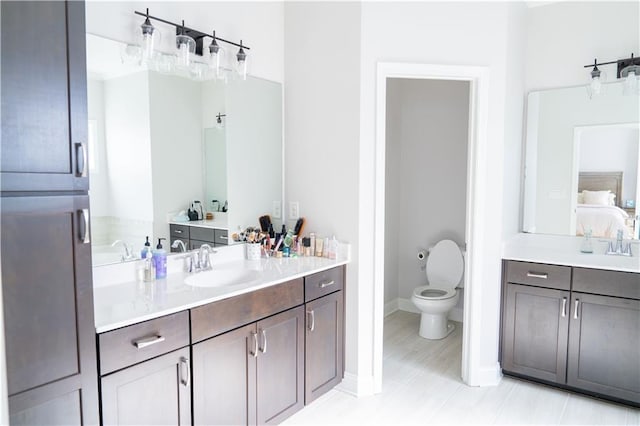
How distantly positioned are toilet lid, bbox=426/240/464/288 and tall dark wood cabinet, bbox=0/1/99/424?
307cm

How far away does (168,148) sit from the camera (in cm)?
232

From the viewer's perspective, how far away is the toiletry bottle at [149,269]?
82.0 inches

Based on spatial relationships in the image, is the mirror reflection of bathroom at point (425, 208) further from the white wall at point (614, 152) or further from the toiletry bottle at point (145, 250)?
the toiletry bottle at point (145, 250)

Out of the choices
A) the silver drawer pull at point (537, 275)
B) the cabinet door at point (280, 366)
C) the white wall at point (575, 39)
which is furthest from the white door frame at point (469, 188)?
the white wall at point (575, 39)

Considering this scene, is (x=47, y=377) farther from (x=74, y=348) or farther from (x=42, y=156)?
(x=42, y=156)

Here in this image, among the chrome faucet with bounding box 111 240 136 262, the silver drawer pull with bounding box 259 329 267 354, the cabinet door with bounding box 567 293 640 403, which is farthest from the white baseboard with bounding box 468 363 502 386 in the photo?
the chrome faucet with bounding box 111 240 136 262

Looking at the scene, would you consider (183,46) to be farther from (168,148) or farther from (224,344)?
(224,344)

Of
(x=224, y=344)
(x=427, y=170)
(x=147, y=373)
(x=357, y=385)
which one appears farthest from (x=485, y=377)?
(x=147, y=373)

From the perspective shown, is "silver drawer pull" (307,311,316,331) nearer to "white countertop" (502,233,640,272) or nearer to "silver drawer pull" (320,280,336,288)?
"silver drawer pull" (320,280,336,288)

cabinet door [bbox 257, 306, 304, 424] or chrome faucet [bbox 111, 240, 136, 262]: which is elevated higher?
chrome faucet [bbox 111, 240, 136, 262]

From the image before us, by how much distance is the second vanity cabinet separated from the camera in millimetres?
2521

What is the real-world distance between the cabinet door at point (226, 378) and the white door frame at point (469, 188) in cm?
97

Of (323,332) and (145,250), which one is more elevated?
(145,250)

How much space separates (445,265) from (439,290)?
0.26m
